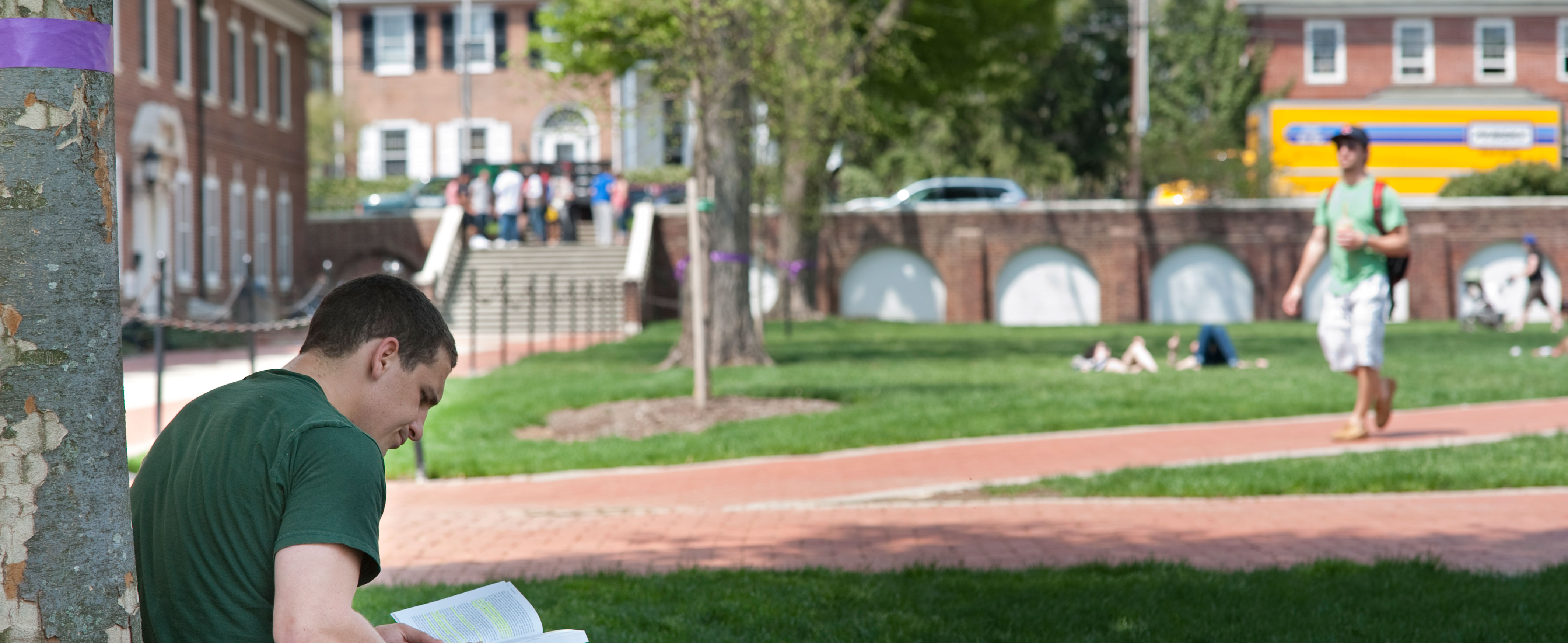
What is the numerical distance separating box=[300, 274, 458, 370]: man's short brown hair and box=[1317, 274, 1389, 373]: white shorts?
7874mm

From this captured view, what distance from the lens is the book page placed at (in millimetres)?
2740

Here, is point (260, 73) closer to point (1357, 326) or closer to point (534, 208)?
point (534, 208)

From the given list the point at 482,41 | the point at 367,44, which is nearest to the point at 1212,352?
the point at 482,41

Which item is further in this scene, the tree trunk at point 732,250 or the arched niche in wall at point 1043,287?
the arched niche in wall at point 1043,287

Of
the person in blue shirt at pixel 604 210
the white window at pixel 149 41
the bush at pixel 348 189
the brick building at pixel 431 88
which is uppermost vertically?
the brick building at pixel 431 88

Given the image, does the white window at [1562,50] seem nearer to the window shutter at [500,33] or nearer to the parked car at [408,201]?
the parked car at [408,201]

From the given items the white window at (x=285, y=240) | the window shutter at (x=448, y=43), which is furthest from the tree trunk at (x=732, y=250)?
the window shutter at (x=448, y=43)

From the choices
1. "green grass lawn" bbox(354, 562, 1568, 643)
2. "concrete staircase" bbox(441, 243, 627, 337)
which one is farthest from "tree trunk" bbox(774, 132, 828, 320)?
"green grass lawn" bbox(354, 562, 1568, 643)

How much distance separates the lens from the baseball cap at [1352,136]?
9281 millimetres

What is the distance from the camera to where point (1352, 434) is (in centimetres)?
998

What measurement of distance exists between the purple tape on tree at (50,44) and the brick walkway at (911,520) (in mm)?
3813

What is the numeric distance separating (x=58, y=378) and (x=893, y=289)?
3556 cm

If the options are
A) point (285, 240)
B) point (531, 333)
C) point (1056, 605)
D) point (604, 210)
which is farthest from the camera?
point (285, 240)

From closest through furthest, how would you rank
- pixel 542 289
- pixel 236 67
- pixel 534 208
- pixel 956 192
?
pixel 542 289 < pixel 236 67 < pixel 534 208 < pixel 956 192
